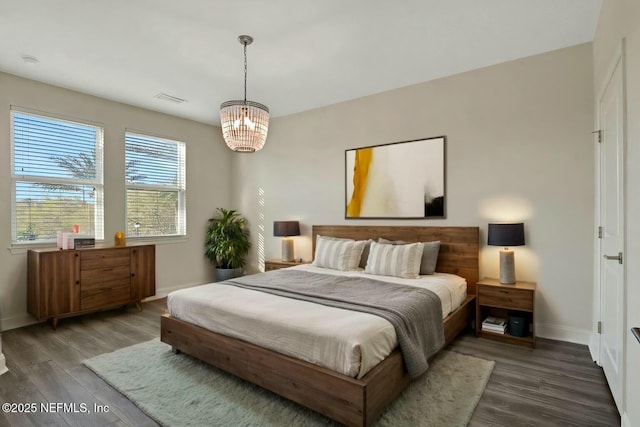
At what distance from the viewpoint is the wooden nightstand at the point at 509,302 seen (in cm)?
308

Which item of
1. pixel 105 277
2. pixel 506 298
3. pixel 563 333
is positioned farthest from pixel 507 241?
pixel 105 277

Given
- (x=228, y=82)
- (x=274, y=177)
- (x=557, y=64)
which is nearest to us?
(x=557, y=64)

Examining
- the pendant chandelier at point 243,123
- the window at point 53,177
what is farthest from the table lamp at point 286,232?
the window at point 53,177

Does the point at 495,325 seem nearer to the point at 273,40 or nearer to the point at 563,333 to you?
the point at 563,333

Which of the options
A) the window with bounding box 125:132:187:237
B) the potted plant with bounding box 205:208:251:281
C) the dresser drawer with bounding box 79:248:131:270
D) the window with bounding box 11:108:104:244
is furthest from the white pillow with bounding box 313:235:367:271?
the window with bounding box 11:108:104:244

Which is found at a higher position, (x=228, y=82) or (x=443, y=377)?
(x=228, y=82)

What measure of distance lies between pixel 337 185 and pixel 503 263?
7.80 ft

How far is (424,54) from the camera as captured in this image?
3359 mm

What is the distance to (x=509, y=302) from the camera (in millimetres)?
3164

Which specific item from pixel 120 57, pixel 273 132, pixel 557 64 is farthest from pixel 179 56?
pixel 557 64

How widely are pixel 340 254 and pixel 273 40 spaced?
2464mm

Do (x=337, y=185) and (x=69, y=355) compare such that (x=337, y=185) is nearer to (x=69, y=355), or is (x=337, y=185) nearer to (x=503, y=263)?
(x=503, y=263)

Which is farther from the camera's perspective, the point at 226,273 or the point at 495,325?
the point at 226,273

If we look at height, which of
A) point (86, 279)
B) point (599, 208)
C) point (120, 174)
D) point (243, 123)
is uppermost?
point (243, 123)
